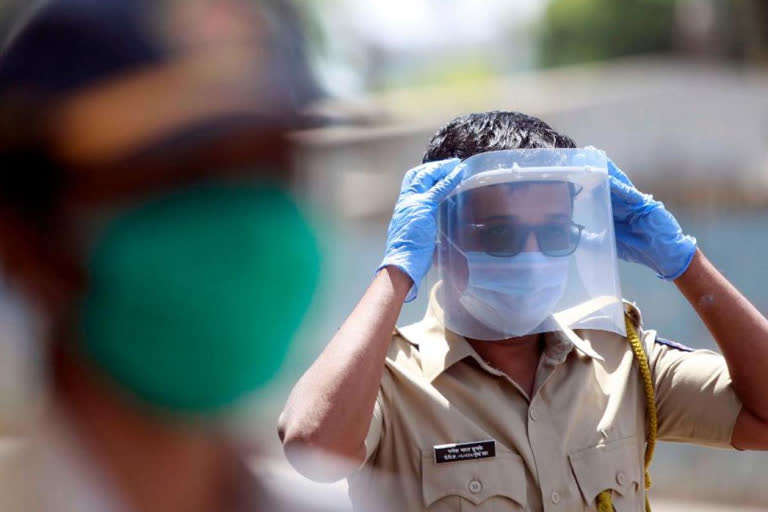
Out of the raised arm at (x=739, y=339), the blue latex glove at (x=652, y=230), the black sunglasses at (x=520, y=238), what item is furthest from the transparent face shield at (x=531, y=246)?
the raised arm at (x=739, y=339)

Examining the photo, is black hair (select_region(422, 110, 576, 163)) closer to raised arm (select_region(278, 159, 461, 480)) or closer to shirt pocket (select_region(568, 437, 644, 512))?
raised arm (select_region(278, 159, 461, 480))

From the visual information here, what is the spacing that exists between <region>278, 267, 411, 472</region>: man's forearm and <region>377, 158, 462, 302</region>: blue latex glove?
100 millimetres

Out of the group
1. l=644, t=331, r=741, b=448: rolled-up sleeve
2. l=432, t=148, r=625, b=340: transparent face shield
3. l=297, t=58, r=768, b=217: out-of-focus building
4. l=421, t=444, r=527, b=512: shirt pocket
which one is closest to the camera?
l=297, t=58, r=768, b=217: out-of-focus building

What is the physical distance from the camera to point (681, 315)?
5.40 metres

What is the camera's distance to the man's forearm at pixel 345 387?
1.84m

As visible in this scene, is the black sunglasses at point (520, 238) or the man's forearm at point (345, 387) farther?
the black sunglasses at point (520, 238)

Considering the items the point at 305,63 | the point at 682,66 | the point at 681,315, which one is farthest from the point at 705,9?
the point at 305,63

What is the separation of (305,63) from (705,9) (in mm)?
18076

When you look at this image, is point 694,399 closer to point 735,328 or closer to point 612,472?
point 735,328

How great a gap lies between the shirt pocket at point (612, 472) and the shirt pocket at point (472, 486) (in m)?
0.13

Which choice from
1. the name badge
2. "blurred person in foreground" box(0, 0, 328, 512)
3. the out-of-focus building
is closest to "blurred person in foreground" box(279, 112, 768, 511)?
the name badge

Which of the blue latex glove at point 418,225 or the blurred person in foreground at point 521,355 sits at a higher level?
the blue latex glove at point 418,225

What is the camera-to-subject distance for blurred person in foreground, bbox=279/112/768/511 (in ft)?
6.40

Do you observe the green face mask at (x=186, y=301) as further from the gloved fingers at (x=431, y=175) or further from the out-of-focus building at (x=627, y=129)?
the gloved fingers at (x=431, y=175)
